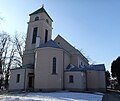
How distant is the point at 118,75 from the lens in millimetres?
34844

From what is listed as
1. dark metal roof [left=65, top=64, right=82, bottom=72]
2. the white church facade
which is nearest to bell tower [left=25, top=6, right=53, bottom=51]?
the white church facade

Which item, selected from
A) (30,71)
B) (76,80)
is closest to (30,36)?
(30,71)

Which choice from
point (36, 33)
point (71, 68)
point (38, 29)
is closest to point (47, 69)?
point (71, 68)

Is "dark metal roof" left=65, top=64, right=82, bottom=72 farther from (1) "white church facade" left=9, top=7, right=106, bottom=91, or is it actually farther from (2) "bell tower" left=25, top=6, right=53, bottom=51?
(2) "bell tower" left=25, top=6, right=53, bottom=51

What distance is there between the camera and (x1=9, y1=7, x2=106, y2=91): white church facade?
27141 mm

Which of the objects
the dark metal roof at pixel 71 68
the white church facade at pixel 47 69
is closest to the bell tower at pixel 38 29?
the white church facade at pixel 47 69

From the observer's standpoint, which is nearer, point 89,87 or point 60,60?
point 60,60

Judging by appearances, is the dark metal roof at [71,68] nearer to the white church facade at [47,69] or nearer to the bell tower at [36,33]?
the white church facade at [47,69]

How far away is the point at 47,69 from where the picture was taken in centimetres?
2712

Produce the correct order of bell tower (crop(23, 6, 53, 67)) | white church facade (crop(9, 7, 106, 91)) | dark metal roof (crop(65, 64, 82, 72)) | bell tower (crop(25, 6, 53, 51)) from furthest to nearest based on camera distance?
bell tower (crop(25, 6, 53, 51)), bell tower (crop(23, 6, 53, 67)), dark metal roof (crop(65, 64, 82, 72)), white church facade (crop(9, 7, 106, 91))

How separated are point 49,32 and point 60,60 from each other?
27.8ft

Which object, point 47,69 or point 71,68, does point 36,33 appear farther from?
point 71,68

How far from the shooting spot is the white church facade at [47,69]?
27.1 metres

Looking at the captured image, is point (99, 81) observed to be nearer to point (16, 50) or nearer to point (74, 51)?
point (74, 51)
